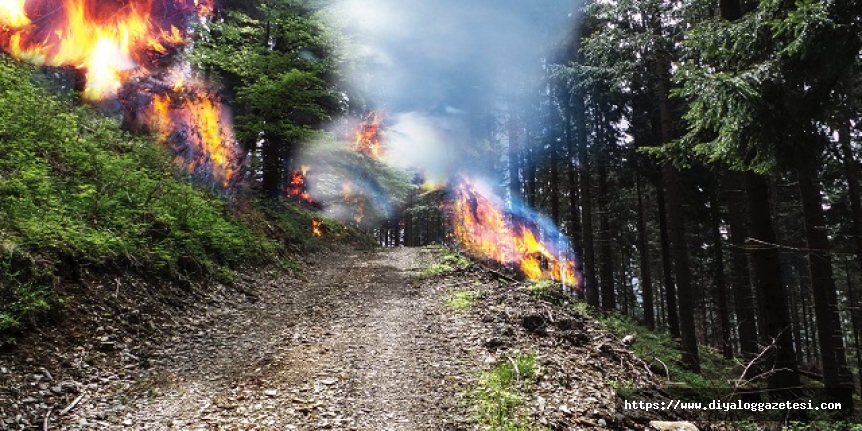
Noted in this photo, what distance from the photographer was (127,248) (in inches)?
298

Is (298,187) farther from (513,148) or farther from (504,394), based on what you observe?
(504,394)

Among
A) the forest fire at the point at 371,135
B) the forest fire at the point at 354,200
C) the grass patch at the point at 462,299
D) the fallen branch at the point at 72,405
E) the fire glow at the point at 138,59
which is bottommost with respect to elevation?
the fallen branch at the point at 72,405

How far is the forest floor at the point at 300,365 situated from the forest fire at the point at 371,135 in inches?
691

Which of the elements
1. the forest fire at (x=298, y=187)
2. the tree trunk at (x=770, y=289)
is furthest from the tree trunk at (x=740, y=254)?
the forest fire at (x=298, y=187)

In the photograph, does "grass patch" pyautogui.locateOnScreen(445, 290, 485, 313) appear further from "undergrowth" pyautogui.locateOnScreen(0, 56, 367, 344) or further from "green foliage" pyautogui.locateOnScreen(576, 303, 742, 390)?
"undergrowth" pyautogui.locateOnScreen(0, 56, 367, 344)

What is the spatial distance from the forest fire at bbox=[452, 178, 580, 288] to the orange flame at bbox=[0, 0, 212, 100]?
72.5 ft

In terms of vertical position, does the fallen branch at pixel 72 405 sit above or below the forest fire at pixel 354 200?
below

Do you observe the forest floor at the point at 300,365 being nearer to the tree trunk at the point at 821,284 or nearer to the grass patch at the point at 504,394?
the grass patch at the point at 504,394

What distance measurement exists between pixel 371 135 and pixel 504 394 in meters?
24.4

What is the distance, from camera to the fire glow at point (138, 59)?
1102 cm

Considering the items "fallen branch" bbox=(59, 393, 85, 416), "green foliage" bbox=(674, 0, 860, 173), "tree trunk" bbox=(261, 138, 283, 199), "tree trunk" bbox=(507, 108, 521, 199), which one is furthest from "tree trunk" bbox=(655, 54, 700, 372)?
"tree trunk" bbox=(261, 138, 283, 199)

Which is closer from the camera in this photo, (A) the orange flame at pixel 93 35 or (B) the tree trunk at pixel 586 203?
(A) the orange flame at pixel 93 35

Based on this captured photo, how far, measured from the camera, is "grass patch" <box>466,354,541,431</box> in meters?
4.95

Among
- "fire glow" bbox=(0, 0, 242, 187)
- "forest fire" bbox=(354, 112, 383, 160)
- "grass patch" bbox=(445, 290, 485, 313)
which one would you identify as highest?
"forest fire" bbox=(354, 112, 383, 160)
